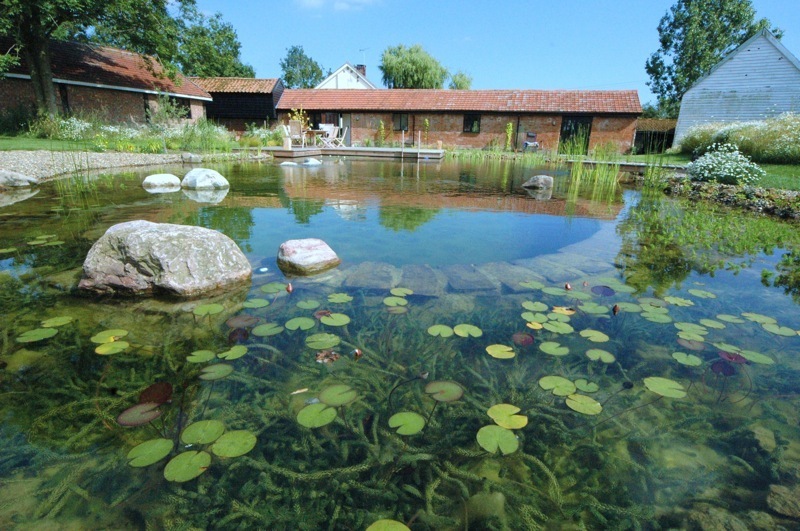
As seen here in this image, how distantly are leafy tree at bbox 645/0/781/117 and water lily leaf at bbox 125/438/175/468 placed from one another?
121ft

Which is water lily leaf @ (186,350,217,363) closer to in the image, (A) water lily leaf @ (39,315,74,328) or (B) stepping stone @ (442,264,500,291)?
(A) water lily leaf @ (39,315,74,328)

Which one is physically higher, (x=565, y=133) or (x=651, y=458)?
(x=565, y=133)

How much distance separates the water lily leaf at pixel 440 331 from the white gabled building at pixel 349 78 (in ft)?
106

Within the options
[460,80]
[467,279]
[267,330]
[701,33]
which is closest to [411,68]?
[460,80]

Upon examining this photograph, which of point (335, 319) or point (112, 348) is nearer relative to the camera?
point (112, 348)

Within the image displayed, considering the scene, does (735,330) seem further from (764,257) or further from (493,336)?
(764,257)

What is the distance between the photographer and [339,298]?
2879 mm

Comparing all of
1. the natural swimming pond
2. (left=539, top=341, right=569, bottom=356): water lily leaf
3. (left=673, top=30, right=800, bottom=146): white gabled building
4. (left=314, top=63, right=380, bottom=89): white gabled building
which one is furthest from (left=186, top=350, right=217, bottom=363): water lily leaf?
(left=314, top=63, right=380, bottom=89): white gabled building

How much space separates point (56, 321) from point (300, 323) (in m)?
1.47

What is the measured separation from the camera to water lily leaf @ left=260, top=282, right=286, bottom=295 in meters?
2.97

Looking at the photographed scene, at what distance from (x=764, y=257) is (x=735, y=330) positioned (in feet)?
7.57

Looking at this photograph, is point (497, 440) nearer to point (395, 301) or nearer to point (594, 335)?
point (594, 335)

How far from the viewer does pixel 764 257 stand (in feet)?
13.6

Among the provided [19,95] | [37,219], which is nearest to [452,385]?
[37,219]
